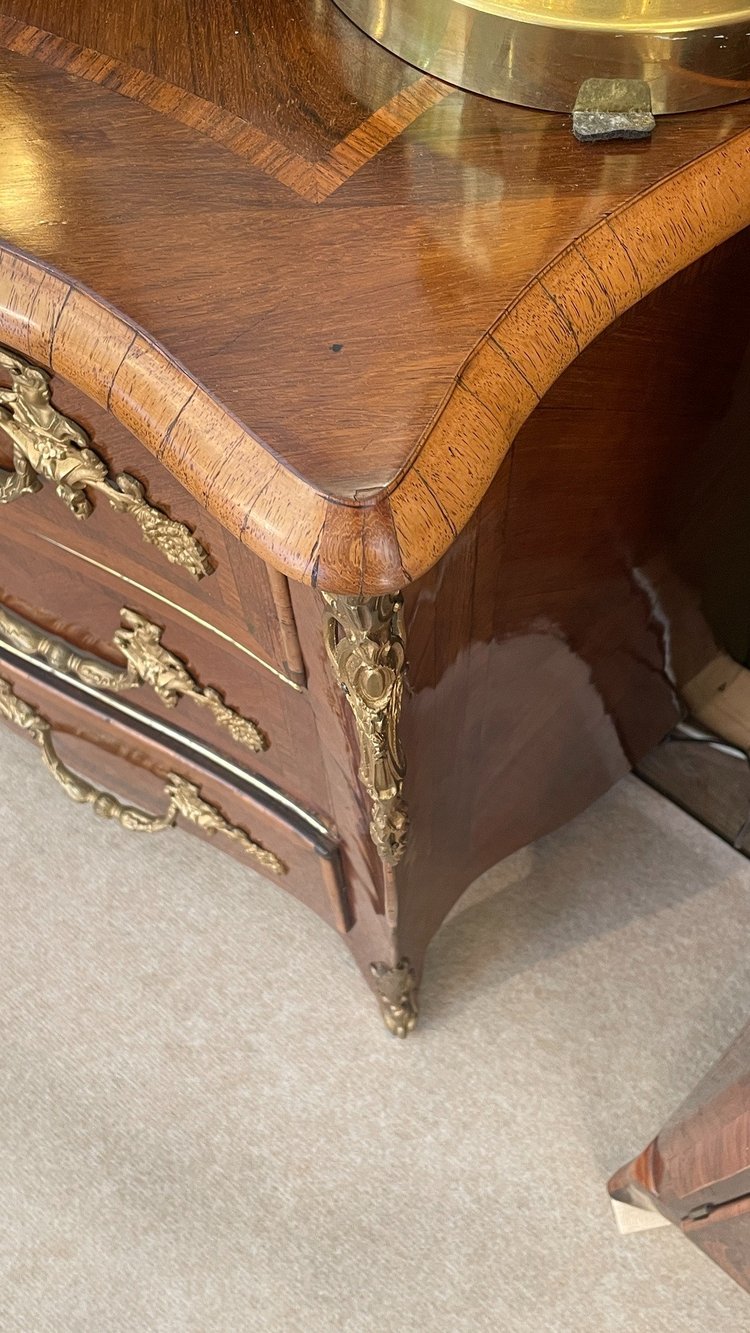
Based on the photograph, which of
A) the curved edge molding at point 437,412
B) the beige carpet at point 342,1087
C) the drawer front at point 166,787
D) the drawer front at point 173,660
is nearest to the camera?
the curved edge molding at point 437,412

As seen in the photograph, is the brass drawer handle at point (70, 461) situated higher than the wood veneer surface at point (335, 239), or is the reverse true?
the wood veneer surface at point (335, 239)

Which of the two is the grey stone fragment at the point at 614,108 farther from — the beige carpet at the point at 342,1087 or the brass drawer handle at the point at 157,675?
the beige carpet at the point at 342,1087

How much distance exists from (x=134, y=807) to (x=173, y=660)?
269 millimetres

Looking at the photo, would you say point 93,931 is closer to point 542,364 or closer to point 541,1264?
point 541,1264

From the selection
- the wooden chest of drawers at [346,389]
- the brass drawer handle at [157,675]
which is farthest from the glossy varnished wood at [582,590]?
the brass drawer handle at [157,675]

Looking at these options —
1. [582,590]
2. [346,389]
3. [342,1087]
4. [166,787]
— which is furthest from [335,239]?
[342,1087]

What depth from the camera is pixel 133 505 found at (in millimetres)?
523

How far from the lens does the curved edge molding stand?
0.36 m

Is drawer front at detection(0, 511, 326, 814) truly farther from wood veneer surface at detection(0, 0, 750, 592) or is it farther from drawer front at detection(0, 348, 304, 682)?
wood veneer surface at detection(0, 0, 750, 592)

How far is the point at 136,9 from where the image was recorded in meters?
0.51

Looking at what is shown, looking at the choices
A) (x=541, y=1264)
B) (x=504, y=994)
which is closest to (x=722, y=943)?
(x=504, y=994)

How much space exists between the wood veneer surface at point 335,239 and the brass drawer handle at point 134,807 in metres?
0.45

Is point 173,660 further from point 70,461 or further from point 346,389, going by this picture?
point 346,389

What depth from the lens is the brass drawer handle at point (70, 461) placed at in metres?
0.50
